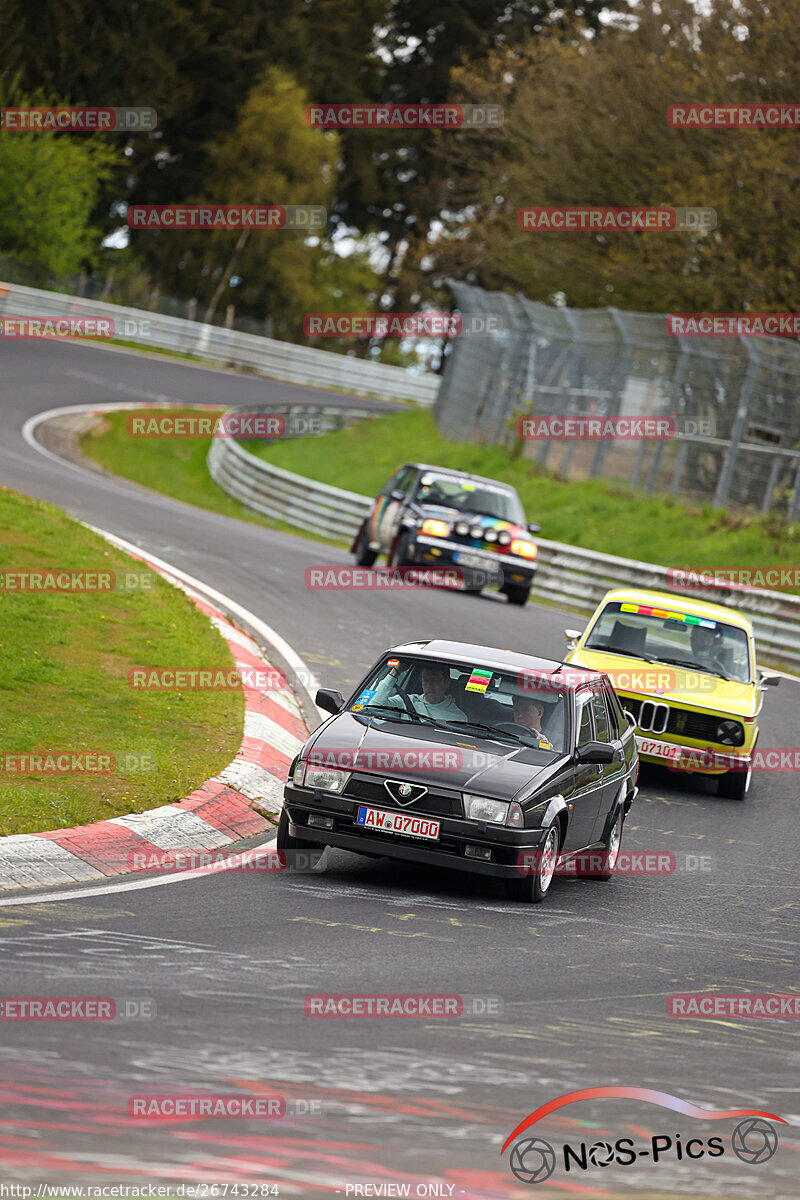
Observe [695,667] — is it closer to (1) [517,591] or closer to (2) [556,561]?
(1) [517,591]

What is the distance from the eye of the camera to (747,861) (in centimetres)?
1072

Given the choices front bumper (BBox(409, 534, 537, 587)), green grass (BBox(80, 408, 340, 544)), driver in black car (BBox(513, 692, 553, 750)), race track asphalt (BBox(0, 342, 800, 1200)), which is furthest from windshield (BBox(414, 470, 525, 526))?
driver in black car (BBox(513, 692, 553, 750))

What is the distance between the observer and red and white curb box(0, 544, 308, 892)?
7762 mm

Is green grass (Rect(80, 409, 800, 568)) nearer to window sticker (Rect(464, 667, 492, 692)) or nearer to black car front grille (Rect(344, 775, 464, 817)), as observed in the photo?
window sticker (Rect(464, 667, 492, 692))

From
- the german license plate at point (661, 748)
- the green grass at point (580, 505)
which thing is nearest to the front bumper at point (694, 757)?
the german license plate at point (661, 748)

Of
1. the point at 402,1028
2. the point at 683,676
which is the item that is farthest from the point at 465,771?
the point at 683,676

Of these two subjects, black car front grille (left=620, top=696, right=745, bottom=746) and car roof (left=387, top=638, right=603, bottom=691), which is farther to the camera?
black car front grille (left=620, top=696, right=745, bottom=746)

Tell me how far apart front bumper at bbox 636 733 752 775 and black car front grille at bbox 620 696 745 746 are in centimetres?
9

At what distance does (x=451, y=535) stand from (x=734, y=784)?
978cm

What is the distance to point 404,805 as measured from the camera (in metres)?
8.37

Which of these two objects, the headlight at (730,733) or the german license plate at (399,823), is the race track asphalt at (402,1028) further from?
the headlight at (730,733)

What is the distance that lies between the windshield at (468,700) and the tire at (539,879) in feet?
2.02

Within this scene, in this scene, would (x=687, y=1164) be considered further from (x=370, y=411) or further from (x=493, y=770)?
(x=370, y=411)

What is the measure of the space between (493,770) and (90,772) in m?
2.68
